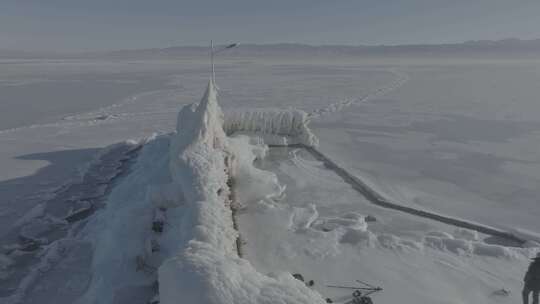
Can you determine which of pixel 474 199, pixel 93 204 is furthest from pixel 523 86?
pixel 93 204

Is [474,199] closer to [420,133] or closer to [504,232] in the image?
[504,232]

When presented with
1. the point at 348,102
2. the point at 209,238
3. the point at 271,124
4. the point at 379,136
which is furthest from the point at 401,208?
the point at 348,102

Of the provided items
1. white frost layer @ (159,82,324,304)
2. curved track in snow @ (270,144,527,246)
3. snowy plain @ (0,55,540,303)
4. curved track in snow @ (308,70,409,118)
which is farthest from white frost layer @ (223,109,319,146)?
curved track in snow @ (308,70,409,118)

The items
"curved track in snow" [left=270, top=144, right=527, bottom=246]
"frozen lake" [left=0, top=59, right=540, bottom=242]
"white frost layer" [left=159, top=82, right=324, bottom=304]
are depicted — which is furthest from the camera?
"frozen lake" [left=0, top=59, right=540, bottom=242]

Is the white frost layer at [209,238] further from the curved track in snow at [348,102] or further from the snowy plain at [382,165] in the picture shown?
the curved track in snow at [348,102]

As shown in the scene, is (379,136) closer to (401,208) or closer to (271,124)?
(271,124)

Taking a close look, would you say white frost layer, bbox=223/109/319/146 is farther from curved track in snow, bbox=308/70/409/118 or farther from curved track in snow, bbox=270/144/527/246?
curved track in snow, bbox=308/70/409/118
